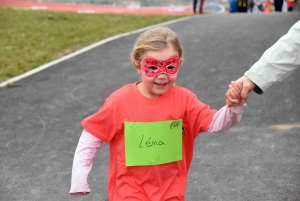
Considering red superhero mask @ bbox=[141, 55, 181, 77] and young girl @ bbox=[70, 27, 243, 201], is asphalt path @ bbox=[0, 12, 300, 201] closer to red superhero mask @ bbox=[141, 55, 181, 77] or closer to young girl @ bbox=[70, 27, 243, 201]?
young girl @ bbox=[70, 27, 243, 201]

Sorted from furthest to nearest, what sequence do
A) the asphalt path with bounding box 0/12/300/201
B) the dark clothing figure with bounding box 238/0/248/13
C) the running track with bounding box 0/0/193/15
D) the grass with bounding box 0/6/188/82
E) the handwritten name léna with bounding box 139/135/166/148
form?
the dark clothing figure with bounding box 238/0/248/13
the running track with bounding box 0/0/193/15
the grass with bounding box 0/6/188/82
the asphalt path with bounding box 0/12/300/201
the handwritten name léna with bounding box 139/135/166/148

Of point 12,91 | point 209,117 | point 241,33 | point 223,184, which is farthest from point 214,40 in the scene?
point 209,117

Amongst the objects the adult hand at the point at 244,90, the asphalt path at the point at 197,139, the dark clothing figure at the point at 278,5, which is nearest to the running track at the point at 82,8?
the dark clothing figure at the point at 278,5

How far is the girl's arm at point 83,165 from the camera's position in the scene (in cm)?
294

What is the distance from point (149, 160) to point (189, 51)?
23.0 ft

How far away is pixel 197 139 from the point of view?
587 cm

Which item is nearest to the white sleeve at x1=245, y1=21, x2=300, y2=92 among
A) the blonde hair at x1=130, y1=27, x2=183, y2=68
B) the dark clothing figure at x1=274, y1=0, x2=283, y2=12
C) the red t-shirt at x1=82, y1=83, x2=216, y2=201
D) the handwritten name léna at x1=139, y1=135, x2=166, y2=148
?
the red t-shirt at x1=82, y1=83, x2=216, y2=201

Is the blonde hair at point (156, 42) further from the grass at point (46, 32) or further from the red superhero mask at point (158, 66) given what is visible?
the grass at point (46, 32)

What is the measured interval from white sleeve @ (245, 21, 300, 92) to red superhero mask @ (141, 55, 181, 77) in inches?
17.7

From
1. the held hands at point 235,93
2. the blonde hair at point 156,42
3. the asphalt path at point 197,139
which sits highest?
the blonde hair at point 156,42

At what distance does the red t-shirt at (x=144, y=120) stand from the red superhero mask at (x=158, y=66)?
0.15m

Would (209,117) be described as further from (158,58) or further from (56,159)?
(56,159)

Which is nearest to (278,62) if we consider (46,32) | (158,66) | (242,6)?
(158,66)

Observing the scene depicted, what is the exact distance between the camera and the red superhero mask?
289 cm
